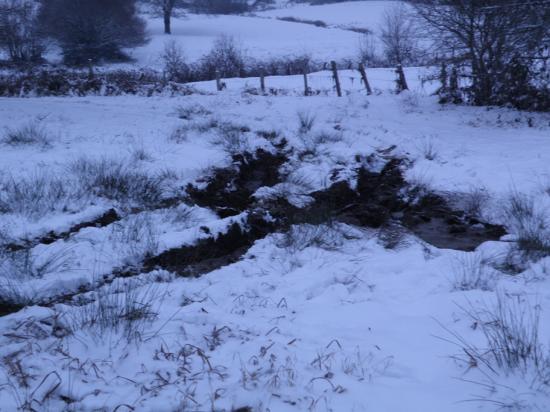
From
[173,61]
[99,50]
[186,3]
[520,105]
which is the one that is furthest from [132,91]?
[186,3]

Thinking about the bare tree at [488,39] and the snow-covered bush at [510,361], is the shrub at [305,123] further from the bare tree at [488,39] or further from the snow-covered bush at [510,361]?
the snow-covered bush at [510,361]

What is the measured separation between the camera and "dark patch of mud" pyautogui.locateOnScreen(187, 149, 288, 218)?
23.1 feet

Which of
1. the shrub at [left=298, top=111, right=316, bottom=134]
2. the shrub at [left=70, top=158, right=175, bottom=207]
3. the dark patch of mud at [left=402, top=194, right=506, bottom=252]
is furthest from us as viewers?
the shrub at [left=298, top=111, right=316, bottom=134]

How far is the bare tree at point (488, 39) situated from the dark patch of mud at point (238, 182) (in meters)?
6.71

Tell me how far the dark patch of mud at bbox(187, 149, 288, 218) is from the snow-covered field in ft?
0.16

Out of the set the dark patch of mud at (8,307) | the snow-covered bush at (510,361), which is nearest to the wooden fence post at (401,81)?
the snow-covered bush at (510,361)

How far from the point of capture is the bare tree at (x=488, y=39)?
36.6 ft

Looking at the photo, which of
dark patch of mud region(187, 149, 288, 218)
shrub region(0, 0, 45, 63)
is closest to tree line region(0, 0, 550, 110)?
dark patch of mud region(187, 149, 288, 218)

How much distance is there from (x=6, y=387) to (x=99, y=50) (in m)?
31.7

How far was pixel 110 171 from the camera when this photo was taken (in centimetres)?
705

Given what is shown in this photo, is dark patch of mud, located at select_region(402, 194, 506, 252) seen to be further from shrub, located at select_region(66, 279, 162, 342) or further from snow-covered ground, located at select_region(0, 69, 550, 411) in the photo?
shrub, located at select_region(66, 279, 162, 342)

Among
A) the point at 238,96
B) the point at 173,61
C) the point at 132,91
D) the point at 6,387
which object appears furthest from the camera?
the point at 173,61

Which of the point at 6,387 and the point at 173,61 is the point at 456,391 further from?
the point at 173,61

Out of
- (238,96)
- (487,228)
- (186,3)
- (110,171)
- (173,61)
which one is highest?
(186,3)
